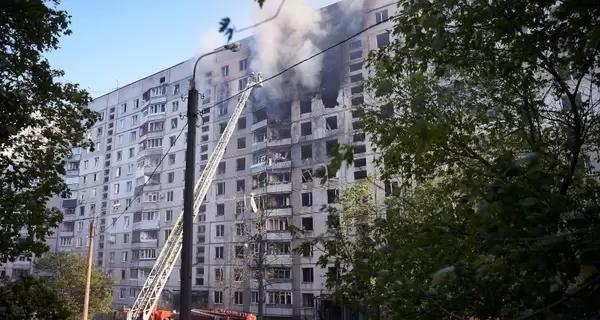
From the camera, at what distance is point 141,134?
5762cm

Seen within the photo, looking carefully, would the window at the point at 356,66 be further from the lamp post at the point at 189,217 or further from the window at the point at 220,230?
the lamp post at the point at 189,217

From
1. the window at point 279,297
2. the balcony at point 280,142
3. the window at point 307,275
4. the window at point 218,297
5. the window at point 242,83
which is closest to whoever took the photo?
the window at point 307,275

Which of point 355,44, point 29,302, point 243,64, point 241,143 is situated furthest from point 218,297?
point 29,302

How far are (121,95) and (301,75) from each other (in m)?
28.8

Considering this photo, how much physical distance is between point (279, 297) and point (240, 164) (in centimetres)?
1406

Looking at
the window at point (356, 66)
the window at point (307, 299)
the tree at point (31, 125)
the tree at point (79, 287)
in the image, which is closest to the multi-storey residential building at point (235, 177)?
the window at point (307, 299)

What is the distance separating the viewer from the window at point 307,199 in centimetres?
4262

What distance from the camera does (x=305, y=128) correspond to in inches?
1769

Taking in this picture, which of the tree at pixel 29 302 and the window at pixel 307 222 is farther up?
the window at pixel 307 222

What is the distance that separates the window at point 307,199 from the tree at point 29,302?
34.1 m

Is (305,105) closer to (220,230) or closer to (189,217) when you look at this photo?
(220,230)

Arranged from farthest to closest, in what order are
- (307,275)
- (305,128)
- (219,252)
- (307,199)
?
1. (219,252)
2. (305,128)
3. (307,199)
4. (307,275)

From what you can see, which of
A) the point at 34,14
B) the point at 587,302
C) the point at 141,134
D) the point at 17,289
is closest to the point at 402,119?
the point at 587,302

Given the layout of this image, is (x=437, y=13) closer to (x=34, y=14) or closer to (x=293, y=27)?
(x=34, y=14)
